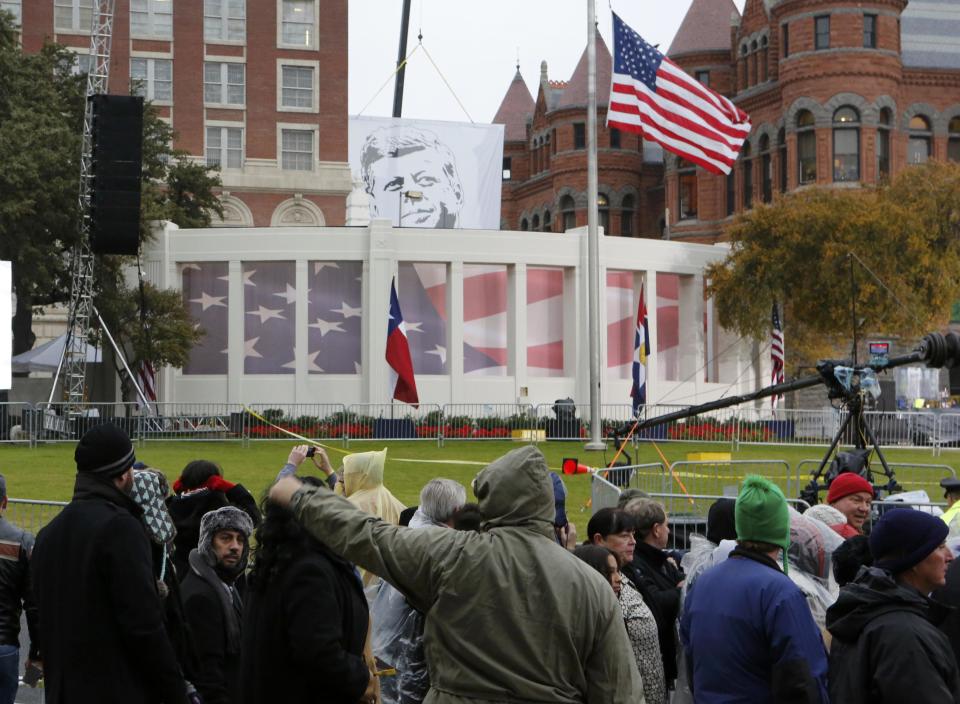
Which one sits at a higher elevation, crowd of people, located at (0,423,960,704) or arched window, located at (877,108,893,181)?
arched window, located at (877,108,893,181)

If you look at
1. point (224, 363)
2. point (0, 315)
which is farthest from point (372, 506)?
point (224, 363)

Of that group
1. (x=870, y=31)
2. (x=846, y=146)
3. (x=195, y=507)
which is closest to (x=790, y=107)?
(x=846, y=146)

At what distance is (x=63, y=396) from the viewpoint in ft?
124

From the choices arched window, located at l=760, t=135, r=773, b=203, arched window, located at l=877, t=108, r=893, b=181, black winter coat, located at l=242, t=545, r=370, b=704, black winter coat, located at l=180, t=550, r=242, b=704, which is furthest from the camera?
arched window, located at l=760, t=135, r=773, b=203

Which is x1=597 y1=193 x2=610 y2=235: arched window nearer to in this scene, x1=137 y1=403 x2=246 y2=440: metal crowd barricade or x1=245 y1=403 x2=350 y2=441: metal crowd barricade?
x1=245 y1=403 x2=350 y2=441: metal crowd barricade

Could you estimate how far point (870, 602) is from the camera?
4926 mm

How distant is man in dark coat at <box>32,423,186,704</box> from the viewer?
5293 millimetres

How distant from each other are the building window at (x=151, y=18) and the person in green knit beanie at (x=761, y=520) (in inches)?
2337

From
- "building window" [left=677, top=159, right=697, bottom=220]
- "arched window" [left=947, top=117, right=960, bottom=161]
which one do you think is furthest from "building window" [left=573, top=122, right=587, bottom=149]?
"arched window" [left=947, top=117, right=960, bottom=161]

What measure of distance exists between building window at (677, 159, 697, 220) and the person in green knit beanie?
65.8 meters

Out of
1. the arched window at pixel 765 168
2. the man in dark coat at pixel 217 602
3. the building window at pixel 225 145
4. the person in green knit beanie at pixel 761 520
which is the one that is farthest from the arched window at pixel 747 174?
the person in green knit beanie at pixel 761 520

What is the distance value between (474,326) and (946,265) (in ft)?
51.5

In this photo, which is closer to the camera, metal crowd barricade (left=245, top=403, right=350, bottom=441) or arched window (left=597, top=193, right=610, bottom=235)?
metal crowd barricade (left=245, top=403, right=350, bottom=441)

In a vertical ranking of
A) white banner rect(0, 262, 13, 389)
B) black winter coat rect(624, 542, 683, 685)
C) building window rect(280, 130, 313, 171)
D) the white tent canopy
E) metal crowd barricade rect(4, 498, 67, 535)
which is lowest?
metal crowd barricade rect(4, 498, 67, 535)
